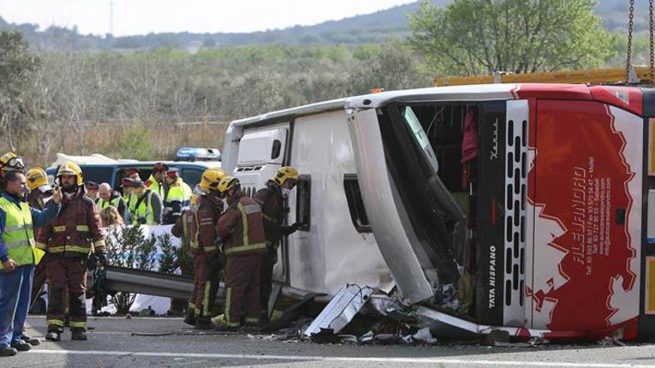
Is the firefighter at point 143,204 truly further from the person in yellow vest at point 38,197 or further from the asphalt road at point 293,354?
the asphalt road at point 293,354

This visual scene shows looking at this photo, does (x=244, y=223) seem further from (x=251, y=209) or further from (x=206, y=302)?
(x=206, y=302)

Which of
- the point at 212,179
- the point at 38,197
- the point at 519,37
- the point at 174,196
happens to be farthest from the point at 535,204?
the point at 519,37

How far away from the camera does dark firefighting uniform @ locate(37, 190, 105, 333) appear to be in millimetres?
11578

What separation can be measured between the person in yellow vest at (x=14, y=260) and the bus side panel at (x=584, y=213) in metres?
4.22

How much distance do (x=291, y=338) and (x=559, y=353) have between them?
2.63 m

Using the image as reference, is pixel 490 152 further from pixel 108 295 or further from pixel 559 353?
pixel 108 295

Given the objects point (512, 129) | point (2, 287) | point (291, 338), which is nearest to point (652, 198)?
A: point (512, 129)

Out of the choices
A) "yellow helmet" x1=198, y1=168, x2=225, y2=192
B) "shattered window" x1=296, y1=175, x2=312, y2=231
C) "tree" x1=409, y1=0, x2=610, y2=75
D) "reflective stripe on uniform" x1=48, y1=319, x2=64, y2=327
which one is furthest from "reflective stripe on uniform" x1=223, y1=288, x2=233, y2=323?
"tree" x1=409, y1=0, x2=610, y2=75

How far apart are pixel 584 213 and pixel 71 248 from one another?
15.3ft

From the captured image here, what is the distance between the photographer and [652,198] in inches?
399

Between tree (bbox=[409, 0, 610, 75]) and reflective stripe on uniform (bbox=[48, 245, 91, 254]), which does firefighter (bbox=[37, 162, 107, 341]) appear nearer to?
reflective stripe on uniform (bbox=[48, 245, 91, 254])

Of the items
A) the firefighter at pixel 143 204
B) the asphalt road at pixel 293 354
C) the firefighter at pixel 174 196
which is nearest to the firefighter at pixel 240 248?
the asphalt road at pixel 293 354

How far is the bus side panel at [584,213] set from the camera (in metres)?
9.97

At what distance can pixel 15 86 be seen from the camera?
4625cm
